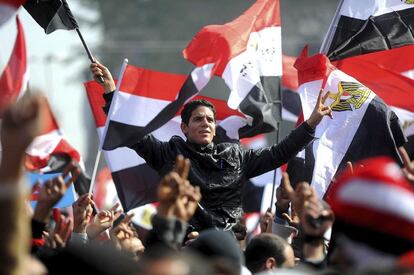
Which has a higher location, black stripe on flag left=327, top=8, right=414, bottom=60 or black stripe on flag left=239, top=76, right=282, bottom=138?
black stripe on flag left=327, top=8, right=414, bottom=60

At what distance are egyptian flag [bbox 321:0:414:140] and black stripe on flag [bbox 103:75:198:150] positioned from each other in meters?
1.28

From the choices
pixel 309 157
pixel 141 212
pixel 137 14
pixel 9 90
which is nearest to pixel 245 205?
pixel 141 212

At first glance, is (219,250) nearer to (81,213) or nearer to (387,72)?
(81,213)

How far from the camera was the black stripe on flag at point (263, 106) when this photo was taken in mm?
9375

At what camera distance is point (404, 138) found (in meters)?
8.73

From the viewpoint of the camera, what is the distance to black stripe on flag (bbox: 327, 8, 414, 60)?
9.53 meters

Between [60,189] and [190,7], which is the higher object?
[60,189]

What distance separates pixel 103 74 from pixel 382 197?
392cm

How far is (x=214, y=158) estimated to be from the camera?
7.93m

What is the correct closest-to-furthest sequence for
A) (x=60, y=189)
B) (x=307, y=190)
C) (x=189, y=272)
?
(x=189, y=272)
(x=60, y=189)
(x=307, y=190)

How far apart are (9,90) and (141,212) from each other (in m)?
3.25

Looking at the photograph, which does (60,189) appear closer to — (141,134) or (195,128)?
(195,128)

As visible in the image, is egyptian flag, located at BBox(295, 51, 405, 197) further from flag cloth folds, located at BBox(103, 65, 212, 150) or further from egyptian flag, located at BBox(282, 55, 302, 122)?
egyptian flag, located at BBox(282, 55, 302, 122)

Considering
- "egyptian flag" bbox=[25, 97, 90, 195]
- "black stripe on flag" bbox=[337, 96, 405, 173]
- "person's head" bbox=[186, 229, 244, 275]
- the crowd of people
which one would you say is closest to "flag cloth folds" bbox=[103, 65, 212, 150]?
"black stripe on flag" bbox=[337, 96, 405, 173]
